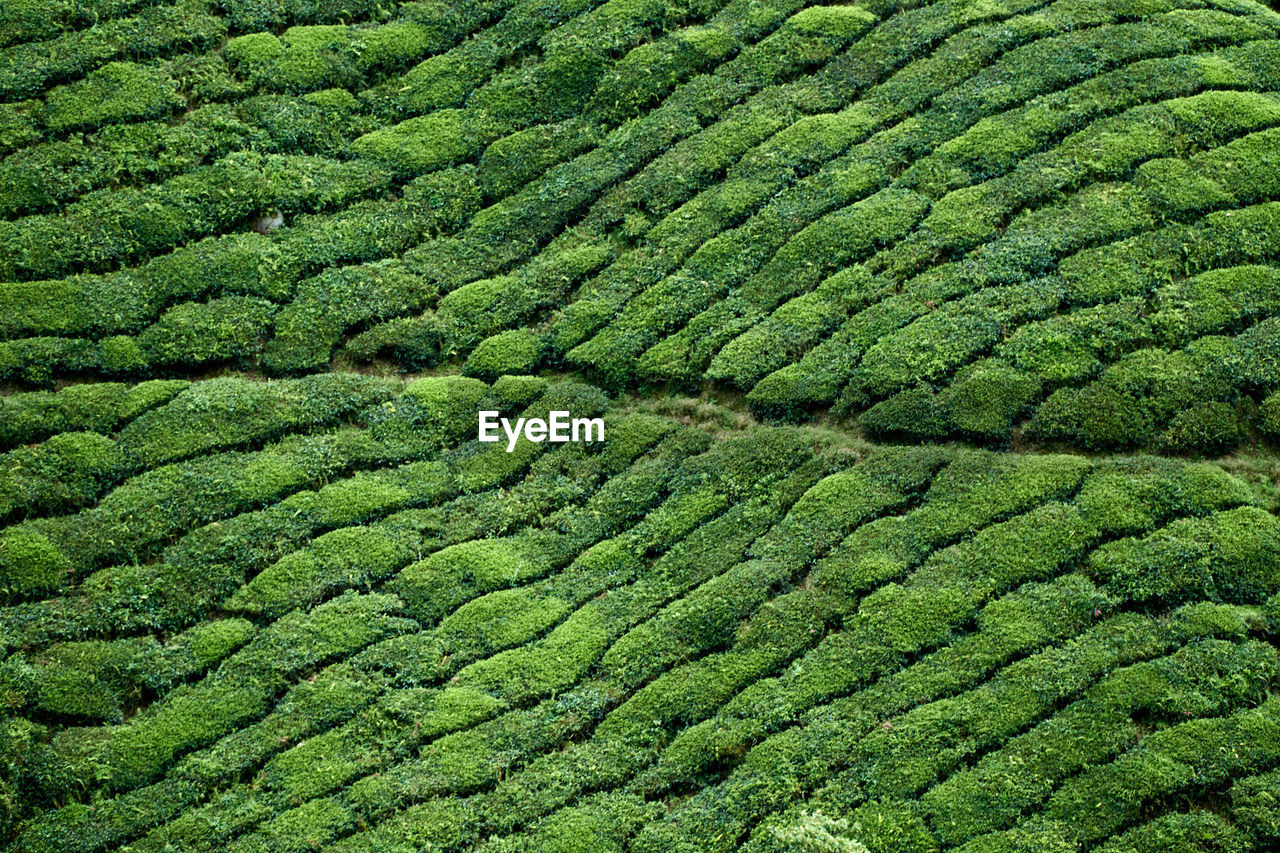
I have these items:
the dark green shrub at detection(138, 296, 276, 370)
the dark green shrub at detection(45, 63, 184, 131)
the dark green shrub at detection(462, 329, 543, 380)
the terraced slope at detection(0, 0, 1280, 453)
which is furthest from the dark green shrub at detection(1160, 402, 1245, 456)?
the dark green shrub at detection(45, 63, 184, 131)

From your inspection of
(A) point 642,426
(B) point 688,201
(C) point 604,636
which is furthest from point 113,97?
(C) point 604,636

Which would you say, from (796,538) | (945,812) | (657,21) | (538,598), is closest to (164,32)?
(657,21)

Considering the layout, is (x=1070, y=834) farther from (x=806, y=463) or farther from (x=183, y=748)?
(x=183, y=748)

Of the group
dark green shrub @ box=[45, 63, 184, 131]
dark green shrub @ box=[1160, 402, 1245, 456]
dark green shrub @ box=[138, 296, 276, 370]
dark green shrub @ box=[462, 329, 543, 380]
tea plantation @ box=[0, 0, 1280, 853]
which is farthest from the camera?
dark green shrub @ box=[45, 63, 184, 131]

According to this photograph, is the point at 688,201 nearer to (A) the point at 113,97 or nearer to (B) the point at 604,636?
(B) the point at 604,636

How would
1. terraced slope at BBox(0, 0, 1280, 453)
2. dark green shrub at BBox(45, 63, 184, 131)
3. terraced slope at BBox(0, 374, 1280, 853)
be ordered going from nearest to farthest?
1. terraced slope at BBox(0, 374, 1280, 853)
2. terraced slope at BBox(0, 0, 1280, 453)
3. dark green shrub at BBox(45, 63, 184, 131)

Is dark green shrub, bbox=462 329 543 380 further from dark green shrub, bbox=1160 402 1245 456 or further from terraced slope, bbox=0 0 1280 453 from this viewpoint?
dark green shrub, bbox=1160 402 1245 456
